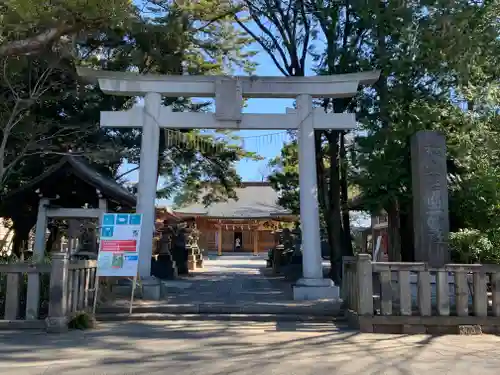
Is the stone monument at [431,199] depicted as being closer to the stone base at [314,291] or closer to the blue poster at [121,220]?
the stone base at [314,291]

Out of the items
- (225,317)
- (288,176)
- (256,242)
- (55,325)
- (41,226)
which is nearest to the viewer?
(55,325)

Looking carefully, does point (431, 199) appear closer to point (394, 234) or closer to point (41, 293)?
point (394, 234)

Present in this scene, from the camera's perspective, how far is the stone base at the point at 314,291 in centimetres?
1052

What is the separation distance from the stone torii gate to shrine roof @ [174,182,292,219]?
2322cm

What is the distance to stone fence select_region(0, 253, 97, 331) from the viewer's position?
7488 millimetres

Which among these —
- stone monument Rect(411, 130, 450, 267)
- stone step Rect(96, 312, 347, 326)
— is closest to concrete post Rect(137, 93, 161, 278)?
stone step Rect(96, 312, 347, 326)

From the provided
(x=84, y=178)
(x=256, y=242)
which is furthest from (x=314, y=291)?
(x=256, y=242)

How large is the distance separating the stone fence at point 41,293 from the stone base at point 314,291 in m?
4.44

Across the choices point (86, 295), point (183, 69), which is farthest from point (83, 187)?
point (86, 295)

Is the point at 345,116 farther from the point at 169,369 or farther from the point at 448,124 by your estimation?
the point at 169,369

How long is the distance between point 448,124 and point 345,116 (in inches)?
99.6

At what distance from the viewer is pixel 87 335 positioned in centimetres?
729

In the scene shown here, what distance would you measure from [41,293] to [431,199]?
6.85 meters

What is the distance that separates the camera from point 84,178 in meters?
13.6
